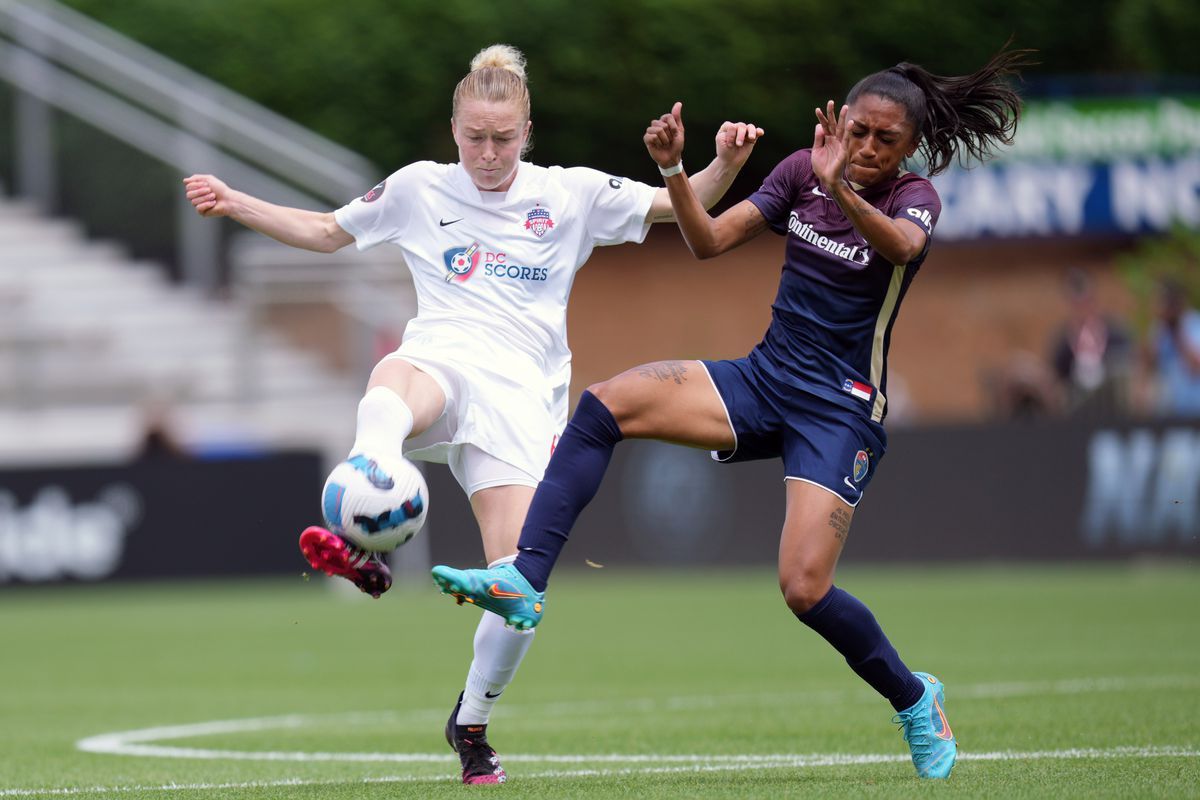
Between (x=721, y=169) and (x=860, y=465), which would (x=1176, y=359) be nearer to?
(x=721, y=169)

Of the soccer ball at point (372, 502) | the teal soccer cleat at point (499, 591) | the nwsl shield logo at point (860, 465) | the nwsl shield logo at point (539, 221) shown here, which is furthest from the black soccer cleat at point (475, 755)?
the nwsl shield logo at point (539, 221)

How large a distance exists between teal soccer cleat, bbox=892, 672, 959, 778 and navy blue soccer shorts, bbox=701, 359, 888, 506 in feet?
2.36

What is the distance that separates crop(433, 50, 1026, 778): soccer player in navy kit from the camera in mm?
5980

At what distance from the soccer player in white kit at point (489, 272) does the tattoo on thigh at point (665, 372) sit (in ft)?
1.71

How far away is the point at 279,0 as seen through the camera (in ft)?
84.3

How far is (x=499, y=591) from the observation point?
5633mm

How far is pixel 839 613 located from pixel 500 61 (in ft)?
7.53

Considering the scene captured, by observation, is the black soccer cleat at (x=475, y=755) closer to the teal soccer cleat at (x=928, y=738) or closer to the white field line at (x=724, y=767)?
the white field line at (x=724, y=767)

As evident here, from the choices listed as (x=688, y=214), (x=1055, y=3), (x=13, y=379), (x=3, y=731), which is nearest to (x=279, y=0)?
(x=13, y=379)

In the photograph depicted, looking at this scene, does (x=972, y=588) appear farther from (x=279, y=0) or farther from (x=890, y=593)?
(x=279, y=0)

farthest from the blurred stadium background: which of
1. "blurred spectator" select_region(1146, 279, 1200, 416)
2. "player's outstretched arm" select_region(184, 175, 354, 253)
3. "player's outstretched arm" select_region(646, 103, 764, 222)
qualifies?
"player's outstretched arm" select_region(646, 103, 764, 222)

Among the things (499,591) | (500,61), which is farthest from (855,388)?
(500,61)

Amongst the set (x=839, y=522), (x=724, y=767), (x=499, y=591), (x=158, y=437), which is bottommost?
(x=158, y=437)

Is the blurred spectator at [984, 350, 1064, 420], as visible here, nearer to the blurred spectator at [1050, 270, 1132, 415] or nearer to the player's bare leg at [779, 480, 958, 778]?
the blurred spectator at [1050, 270, 1132, 415]
